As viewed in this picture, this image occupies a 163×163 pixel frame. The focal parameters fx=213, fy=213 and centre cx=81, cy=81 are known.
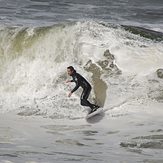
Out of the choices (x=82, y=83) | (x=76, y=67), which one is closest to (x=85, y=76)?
(x=76, y=67)

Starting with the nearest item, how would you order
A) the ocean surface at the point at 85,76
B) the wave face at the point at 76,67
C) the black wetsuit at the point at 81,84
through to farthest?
1. the ocean surface at the point at 85,76
2. the black wetsuit at the point at 81,84
3. the wave face at the point at 76,67

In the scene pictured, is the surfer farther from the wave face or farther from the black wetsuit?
the wave face

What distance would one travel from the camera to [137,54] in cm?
776

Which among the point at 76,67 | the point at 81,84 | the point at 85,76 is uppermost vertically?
the point at 76,67

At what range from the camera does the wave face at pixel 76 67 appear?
24.4ft

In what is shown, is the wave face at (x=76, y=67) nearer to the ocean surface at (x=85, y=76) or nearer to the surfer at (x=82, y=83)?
the ocean surface at (x=85, y=76)

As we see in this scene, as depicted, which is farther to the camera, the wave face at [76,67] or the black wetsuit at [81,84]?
the wave face at [76,67]

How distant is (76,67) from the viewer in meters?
8.05

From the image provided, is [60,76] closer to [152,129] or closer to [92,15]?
[152,129]

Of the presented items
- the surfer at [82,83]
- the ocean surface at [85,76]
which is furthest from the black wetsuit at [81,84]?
the ocean surface at [85,76]

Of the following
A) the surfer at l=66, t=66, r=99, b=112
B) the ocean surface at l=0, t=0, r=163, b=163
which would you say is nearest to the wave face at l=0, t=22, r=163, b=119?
the ocean surface at l=0, t=0, r=163, b=163

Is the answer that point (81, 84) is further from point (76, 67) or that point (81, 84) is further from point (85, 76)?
point (76, 67)

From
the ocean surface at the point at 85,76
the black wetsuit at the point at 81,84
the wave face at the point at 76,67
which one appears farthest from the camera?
the wave face at the point at 76,67

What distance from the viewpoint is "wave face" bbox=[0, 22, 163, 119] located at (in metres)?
7.44
